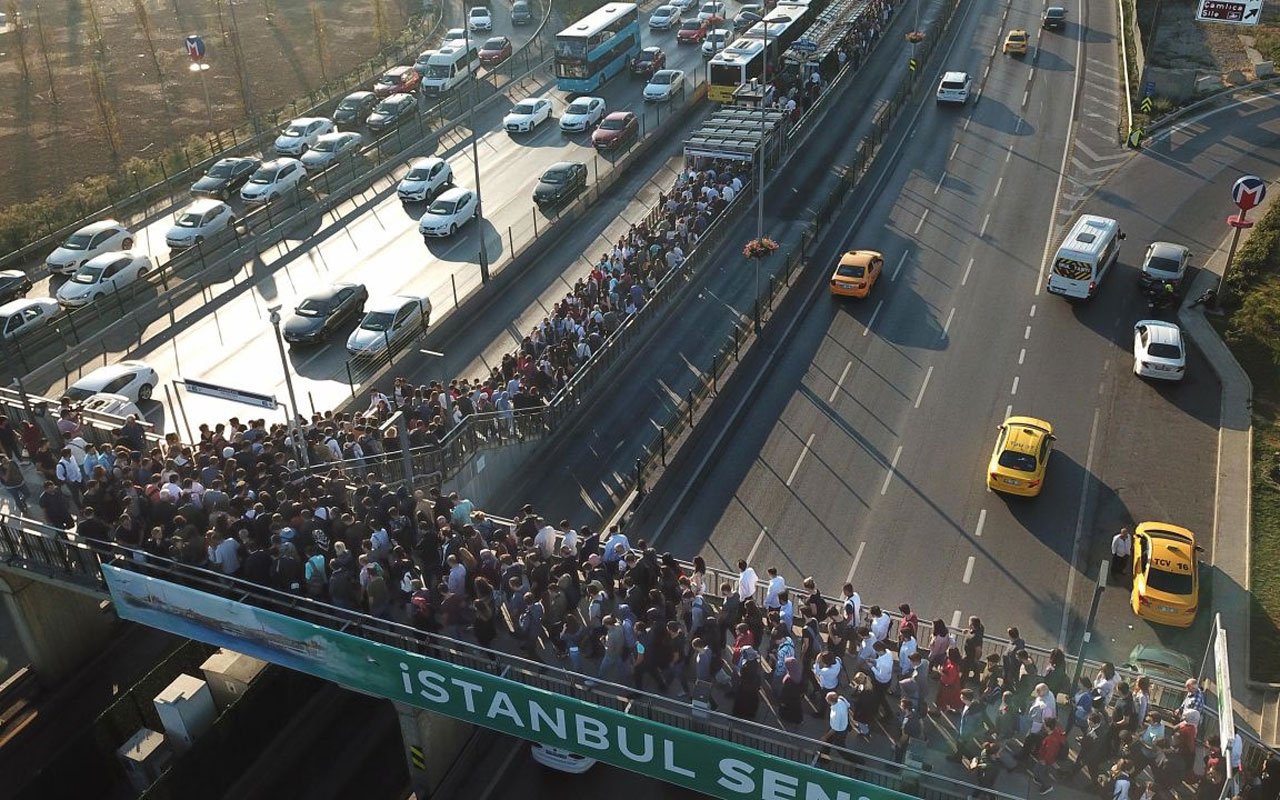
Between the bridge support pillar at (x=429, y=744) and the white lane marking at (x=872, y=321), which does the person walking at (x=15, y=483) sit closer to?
the bridge support pillar at (x=429, y=744)

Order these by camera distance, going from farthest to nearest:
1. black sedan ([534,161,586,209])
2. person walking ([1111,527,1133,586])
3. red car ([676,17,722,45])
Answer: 1. red car ([676,17,722,45])
2. black sedan ([534,161,586,209])
3. person walking ([1111,527,1133,586])

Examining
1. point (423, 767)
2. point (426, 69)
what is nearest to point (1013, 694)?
point (423, 767)

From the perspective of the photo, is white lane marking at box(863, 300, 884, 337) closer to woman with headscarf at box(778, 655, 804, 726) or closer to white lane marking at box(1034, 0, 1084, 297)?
white lane marking at box(1034, 0, 1084, 297)

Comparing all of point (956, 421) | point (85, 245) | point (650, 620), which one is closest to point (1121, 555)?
point (956, 421)

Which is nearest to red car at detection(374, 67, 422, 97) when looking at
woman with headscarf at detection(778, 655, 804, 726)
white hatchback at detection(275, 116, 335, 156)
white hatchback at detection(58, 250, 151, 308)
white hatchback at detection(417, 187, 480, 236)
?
white hatchback at detection(275, 116, 335, 156)

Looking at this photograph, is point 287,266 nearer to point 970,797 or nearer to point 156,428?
point 156,428

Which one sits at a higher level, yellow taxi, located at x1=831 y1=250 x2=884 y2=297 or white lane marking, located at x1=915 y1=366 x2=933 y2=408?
yellow taxi, located at x1=831 y1=250 x2=884 y2=297
